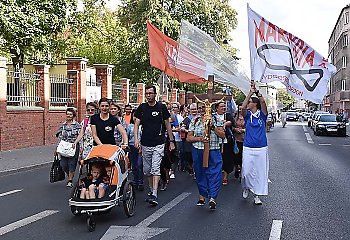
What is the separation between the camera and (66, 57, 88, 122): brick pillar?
24359 mm

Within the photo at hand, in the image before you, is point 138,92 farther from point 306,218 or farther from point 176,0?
point 306,218

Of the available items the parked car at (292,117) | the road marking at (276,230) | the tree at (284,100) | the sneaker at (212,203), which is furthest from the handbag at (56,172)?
the parked car at (292,117)

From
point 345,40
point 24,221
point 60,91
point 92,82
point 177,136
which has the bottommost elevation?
point 24,221

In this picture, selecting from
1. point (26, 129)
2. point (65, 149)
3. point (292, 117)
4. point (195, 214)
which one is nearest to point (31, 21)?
point (26, 129)

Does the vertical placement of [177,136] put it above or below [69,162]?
above

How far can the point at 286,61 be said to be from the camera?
9734 millimetres

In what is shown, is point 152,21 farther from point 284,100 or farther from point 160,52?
point 284,100

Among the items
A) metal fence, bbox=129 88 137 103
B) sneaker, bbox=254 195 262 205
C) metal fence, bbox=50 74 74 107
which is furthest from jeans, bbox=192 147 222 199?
metal fence, bbox=129 88 137 103

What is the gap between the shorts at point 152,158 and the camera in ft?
29.7

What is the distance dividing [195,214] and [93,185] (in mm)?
1724

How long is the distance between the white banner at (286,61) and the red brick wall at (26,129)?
11.6m

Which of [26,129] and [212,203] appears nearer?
[212,203]

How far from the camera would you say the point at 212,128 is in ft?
29.0

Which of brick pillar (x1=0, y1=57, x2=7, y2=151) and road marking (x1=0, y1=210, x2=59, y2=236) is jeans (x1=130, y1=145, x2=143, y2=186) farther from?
brick pillar (x1=0, y1=57, x2=7, y2=151)
